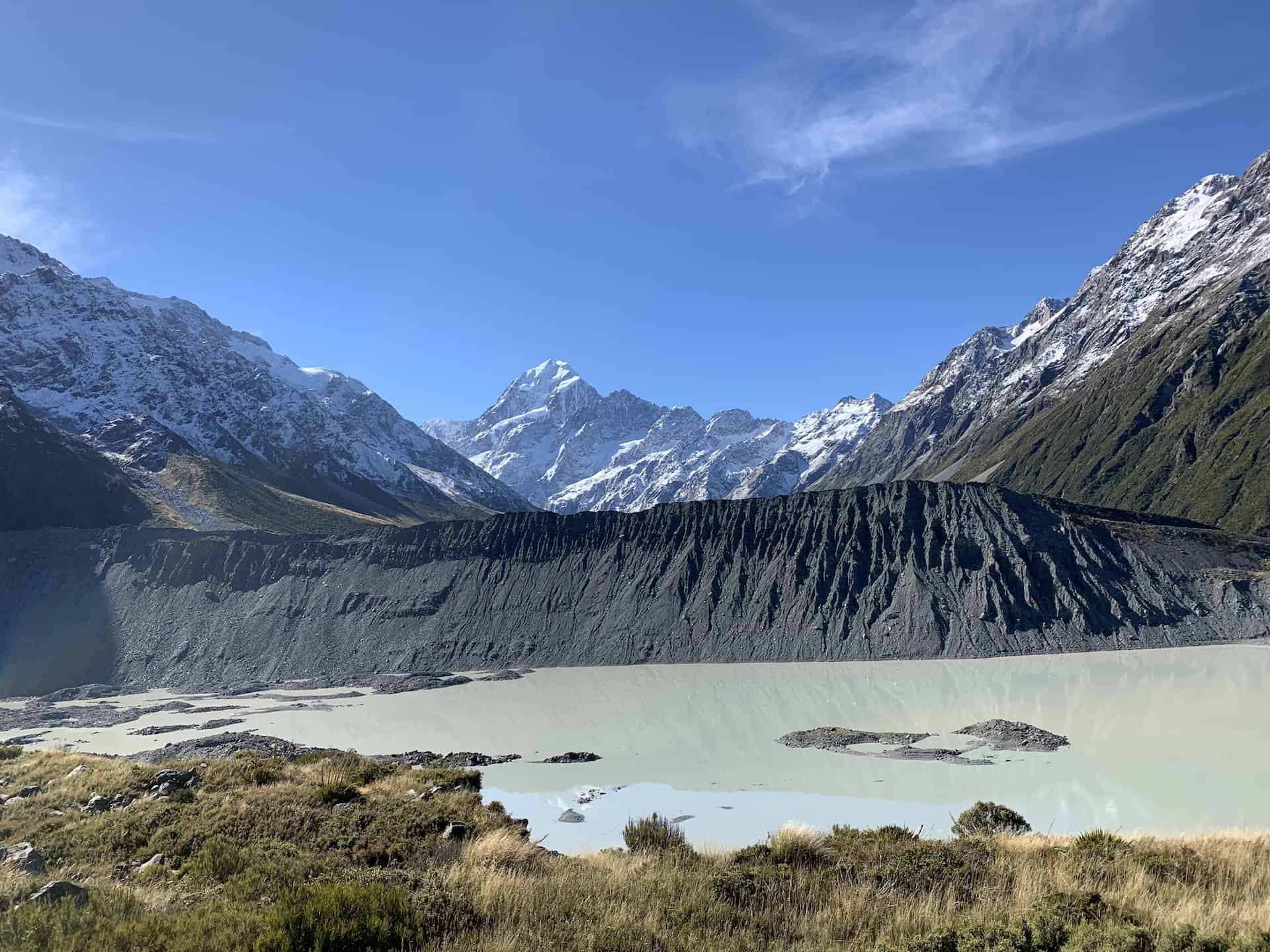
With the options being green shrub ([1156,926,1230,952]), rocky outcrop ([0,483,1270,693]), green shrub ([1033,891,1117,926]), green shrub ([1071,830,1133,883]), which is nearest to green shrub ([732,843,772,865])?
green shrub ([1033,891,1117,926])

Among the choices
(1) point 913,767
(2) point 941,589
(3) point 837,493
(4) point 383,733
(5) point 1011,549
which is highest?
(3) point 837,493

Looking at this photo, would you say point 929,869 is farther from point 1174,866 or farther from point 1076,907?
point 1174,866

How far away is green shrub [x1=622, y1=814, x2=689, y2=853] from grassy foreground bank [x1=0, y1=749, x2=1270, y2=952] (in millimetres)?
59

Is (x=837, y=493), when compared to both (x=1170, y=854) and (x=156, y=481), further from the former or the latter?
(x=156, y=481)

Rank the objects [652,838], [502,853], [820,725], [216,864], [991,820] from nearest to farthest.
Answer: [216,864]
[502,853]
[652,838]
[991,820]
[820,725]

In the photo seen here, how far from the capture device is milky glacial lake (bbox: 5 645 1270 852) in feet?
76.3

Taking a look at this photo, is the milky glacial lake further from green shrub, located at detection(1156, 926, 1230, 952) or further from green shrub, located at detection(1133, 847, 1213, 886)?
green shrub, located at detection(1156, 926, 1230, 952)

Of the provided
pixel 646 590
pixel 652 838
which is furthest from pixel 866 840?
pixel 646 590

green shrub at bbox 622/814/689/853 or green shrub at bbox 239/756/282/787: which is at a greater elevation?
green shrub at bbox 622/814/689/853

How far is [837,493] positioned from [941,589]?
16.4 metres

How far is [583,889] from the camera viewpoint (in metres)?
9.28

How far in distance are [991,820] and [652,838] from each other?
28.9ft

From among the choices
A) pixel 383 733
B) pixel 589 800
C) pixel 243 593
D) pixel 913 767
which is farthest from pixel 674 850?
pixel 243 593

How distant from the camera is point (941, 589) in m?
66.9
